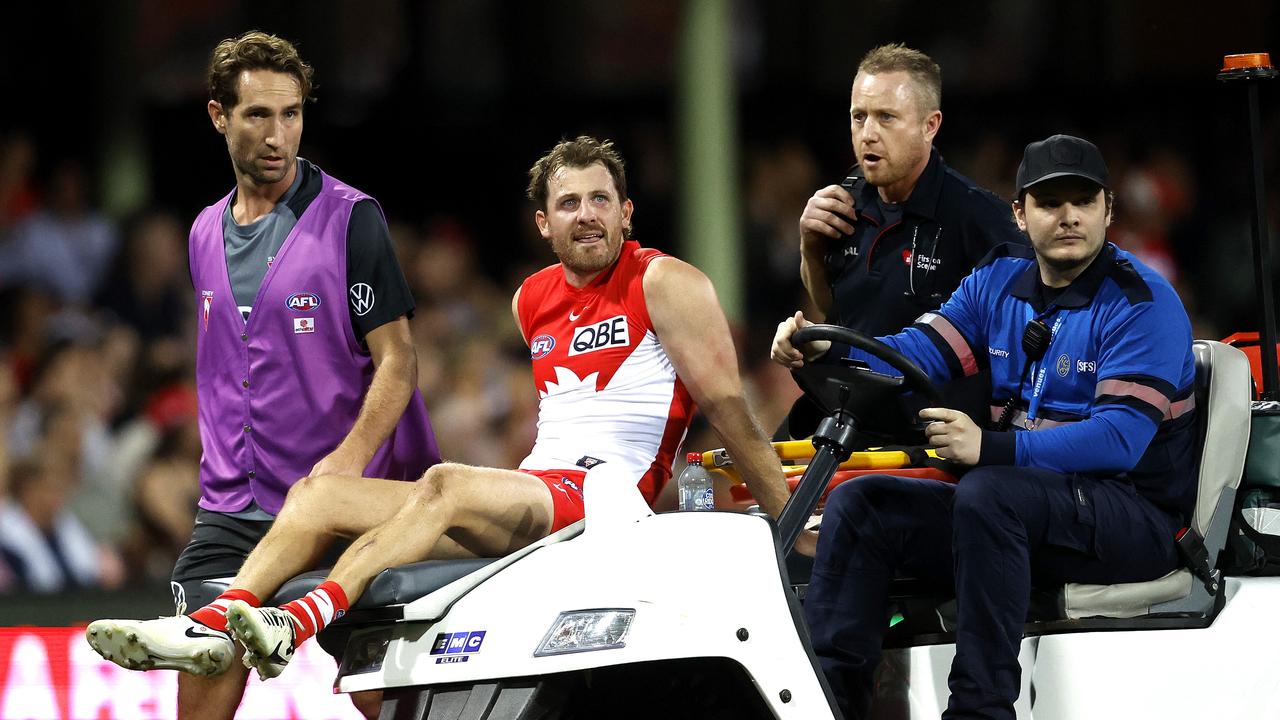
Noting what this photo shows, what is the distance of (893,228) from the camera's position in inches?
183

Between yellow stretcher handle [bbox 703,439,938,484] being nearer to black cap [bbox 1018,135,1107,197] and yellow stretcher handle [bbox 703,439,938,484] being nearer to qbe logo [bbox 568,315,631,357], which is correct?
qbe logo [bbox 568,315,631,357]

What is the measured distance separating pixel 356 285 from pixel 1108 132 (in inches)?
255

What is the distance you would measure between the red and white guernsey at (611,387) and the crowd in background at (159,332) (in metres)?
3.54

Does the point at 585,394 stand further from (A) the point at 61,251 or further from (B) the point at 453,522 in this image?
(A) the point at 61,251

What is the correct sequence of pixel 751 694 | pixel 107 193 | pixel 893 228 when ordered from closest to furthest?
pixel 751 694 < pixel 893 228 < pixel 107 193

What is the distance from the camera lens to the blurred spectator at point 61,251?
818cm

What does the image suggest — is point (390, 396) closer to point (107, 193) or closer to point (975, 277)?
point (975, 277)

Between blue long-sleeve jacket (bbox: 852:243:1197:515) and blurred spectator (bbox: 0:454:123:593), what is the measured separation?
193 inches

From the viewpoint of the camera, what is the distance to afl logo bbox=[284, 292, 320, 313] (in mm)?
4203

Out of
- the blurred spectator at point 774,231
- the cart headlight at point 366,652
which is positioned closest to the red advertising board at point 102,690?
the cart headlight at point 366,652

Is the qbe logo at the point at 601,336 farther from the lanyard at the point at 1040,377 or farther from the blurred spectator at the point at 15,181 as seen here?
the blurred spectator at the point at 15,181

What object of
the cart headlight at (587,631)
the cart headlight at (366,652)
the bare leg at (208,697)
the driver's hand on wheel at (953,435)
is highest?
the driver's hand on wheel at (953,435)


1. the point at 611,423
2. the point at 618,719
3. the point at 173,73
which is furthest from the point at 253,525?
the point at 173,73

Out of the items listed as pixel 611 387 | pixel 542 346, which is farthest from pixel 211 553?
pixel 611 387
